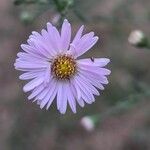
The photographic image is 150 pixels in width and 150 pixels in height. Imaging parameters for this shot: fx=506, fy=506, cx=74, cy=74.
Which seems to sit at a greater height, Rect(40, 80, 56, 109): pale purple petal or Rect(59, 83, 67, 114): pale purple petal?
Rect(40, 80, 56, 109): pale purple petal

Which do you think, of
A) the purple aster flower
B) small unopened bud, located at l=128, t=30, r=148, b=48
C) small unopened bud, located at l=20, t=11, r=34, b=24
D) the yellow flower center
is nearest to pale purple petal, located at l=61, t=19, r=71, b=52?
the purple aster flower

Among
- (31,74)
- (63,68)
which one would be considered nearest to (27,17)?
(63,68)

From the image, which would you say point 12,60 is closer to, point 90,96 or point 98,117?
point 98,117

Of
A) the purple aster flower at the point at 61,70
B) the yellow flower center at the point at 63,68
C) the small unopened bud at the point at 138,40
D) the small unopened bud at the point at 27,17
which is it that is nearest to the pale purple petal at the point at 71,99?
the purple aster flower at the point at 61,70

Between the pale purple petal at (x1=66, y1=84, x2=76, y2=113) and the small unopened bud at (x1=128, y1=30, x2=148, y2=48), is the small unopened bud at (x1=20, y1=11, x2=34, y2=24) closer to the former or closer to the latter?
the small unopened bud at (x1=128, y1=30, x2=148, y2=48)

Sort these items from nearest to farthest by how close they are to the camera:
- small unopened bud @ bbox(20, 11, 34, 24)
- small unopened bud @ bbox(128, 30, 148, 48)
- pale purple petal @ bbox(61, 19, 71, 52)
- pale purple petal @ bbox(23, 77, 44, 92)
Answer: pale purple petal @ bbox(61, 19, 71, 52) → pale purple petal @ bbox(23, 77, 44, 92) → small unopened bud @ bbox(128, 30, 148, 48) → small unopened bud @ bbox(20, 11, 34, 24)

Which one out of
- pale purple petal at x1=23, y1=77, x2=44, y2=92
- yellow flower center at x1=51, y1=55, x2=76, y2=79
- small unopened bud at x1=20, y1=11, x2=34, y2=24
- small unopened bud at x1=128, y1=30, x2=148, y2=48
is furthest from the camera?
small unopened bud at x1=20, y1=11, x2=34, y2=24

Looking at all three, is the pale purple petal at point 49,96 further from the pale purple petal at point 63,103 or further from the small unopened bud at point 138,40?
the small unopened bud at point 138,40

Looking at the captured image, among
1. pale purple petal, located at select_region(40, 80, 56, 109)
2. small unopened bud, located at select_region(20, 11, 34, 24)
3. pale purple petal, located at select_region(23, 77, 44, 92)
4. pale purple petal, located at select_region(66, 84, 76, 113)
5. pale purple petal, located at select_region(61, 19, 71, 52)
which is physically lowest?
pale purple petal, located at select_region(66, 84, 76, 113)

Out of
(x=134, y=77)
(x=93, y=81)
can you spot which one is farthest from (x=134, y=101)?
(x=134, y=77)
